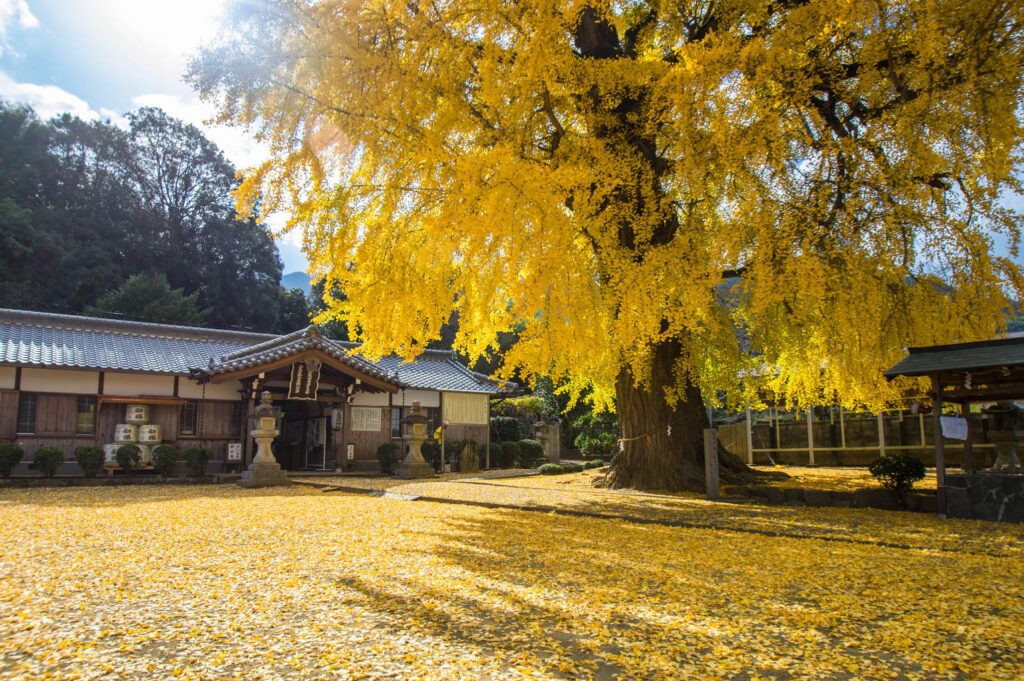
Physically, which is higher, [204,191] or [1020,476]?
[204,191]

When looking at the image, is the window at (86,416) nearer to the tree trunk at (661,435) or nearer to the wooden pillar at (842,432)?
the tree trunk at (661,435)

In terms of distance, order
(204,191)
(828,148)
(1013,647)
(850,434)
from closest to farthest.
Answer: (1013,647), (828,148), (850,434), (204,191)

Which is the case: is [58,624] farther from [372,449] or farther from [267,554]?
[372,449]

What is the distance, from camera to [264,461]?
13320 millimetres

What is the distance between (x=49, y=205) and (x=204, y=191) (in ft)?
29.4

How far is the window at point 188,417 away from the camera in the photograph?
16.2 metres

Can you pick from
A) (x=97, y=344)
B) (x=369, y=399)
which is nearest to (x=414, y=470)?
(x=369, y=399)

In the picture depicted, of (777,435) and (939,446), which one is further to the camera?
(777,435)

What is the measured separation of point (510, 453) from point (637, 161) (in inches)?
528

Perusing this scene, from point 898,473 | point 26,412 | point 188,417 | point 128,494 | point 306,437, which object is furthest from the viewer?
point 306,437

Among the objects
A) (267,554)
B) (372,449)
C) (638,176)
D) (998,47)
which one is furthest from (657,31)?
(372,449)

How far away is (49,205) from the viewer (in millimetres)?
32000

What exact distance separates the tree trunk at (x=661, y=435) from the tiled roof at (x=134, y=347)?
5.26 m

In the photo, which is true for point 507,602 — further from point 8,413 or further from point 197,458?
point 8,413
